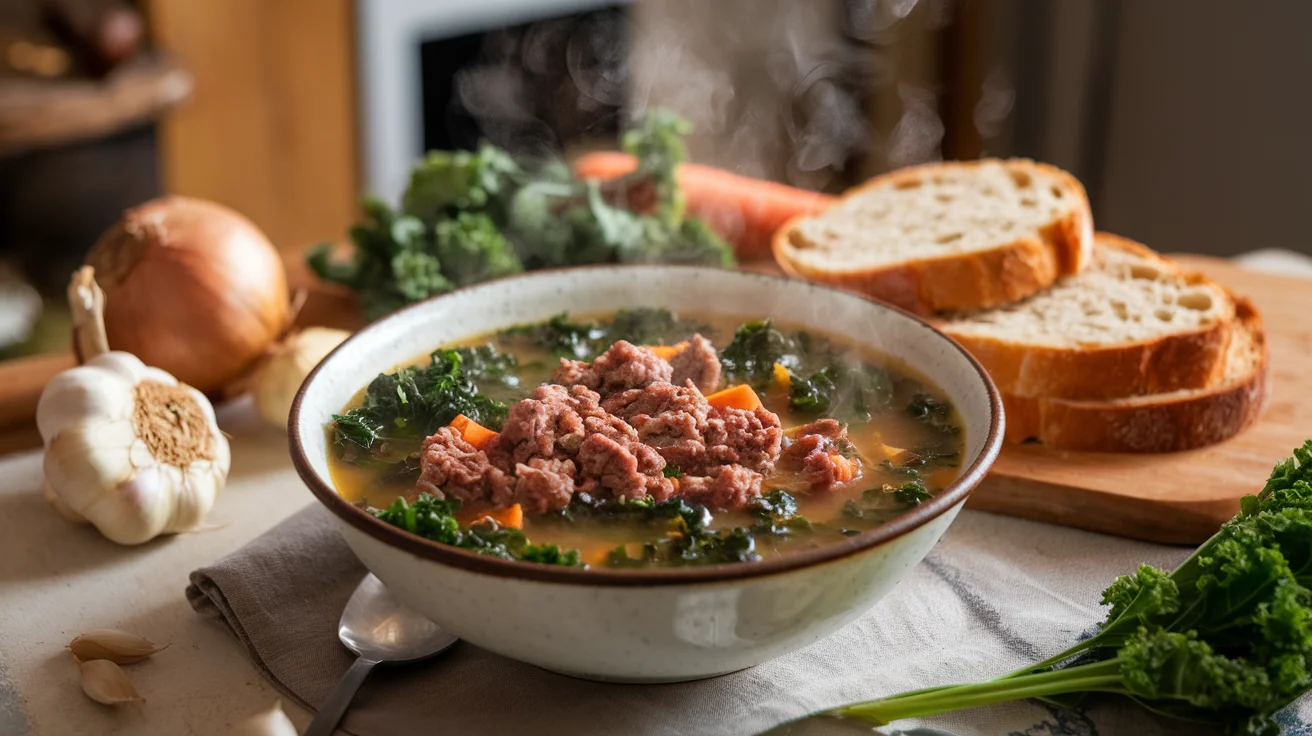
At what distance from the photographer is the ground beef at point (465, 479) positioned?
8.42 ft

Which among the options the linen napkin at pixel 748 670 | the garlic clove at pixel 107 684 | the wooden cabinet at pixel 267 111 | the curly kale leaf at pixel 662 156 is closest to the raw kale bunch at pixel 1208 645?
the linen napkin at pixel 748 670

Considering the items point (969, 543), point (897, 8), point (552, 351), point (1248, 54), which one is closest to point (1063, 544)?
point (969, 543)

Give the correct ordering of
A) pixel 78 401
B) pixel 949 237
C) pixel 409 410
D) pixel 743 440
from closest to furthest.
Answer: pixel 743 440
pixel 409 410
pixel 78 401
pixel 949 237

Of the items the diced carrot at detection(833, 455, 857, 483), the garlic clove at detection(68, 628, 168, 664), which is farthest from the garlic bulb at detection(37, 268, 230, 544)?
the diced carrot at detection(833, 455, 857, 483)

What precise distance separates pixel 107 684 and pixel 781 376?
1889 mm

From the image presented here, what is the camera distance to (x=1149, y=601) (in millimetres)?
2445

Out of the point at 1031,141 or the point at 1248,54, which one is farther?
the point at 1031,141

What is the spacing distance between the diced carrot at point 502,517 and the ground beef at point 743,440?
49 centimetres

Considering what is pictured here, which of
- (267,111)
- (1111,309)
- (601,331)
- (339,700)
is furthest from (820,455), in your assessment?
(267,111)

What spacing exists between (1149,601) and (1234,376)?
5.48ft

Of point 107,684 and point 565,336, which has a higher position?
point 565,336

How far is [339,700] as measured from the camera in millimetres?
2420

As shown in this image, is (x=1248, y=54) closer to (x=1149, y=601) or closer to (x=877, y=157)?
(x=877, y=157)

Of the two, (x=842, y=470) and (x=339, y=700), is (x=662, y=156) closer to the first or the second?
(x=842, y=470)
